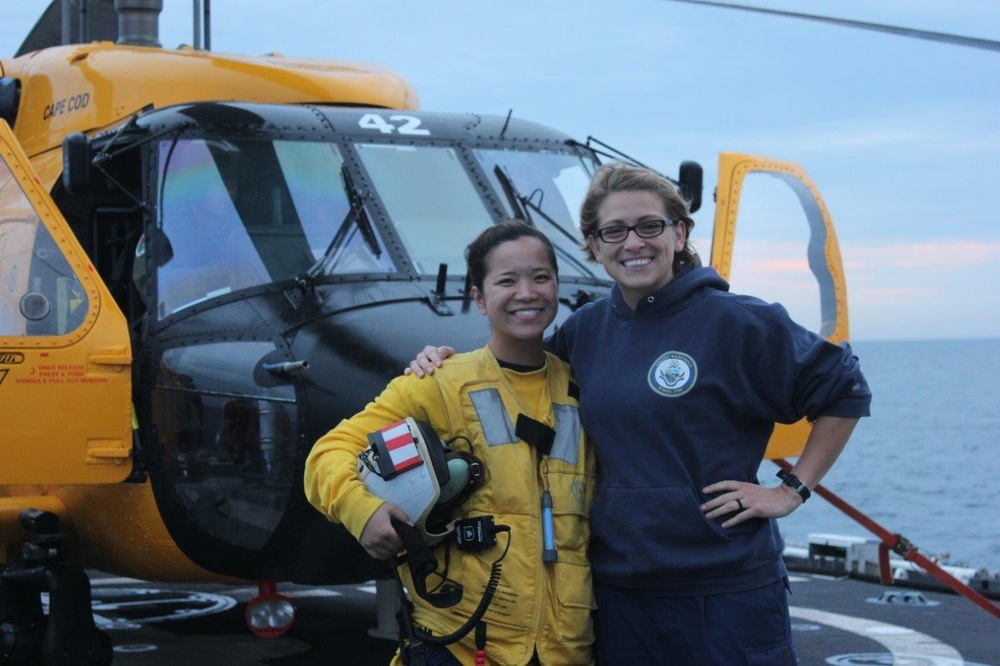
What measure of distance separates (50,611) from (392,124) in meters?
2.41

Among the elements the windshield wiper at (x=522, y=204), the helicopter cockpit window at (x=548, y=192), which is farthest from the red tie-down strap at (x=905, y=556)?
the windshield wiper at (x=522, y=204)

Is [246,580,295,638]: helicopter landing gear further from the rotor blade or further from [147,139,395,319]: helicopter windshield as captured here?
the rotor blade

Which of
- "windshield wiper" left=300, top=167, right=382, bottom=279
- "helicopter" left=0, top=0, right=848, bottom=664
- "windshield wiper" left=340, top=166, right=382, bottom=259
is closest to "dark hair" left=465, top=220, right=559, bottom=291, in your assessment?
"helicopter" left=0, top=0, right=848, bottom=664

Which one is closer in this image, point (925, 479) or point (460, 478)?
point (460, 478)

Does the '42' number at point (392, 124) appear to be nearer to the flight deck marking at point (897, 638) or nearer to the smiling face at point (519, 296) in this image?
the flight deck marking at point (897, 638)

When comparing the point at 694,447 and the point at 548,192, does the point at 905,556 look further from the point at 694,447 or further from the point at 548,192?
the point at 694,447

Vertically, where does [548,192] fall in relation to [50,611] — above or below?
above

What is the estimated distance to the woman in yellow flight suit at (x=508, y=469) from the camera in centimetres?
329

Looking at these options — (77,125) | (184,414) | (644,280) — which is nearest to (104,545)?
(184,414)

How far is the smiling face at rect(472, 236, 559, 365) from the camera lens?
349 cm

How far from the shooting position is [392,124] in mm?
6383

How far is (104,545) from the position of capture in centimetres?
587

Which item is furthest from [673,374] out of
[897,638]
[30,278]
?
[897,638]

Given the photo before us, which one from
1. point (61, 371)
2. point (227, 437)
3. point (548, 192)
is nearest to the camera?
point (227, 437)
